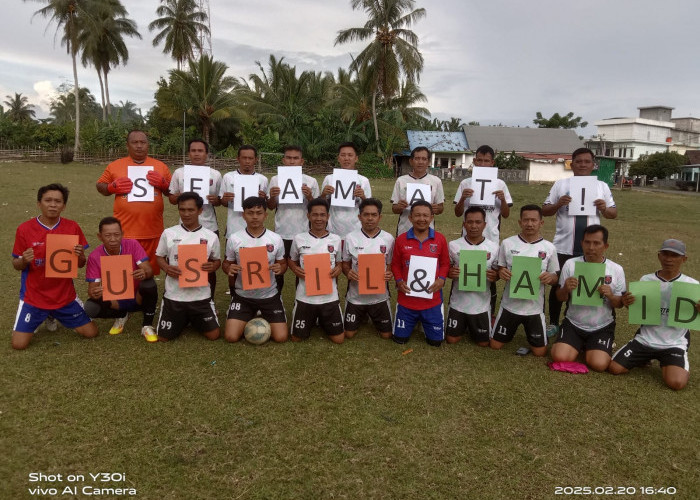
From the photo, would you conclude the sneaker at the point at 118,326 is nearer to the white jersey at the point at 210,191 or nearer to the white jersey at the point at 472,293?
the white jersey at the point at 210,191

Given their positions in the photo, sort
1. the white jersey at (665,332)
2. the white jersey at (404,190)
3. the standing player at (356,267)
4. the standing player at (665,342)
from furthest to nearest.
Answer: the white jersey at (404,190)
the standing player at (356,267)
the white jersey at (665,332)
the standing player at (665,342)

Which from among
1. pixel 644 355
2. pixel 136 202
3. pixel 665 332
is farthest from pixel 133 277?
Result: pixel 665 332

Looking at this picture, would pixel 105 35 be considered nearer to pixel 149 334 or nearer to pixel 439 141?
pixel 439 141

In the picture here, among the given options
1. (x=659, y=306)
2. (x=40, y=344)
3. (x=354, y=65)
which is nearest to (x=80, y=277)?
(x=40, y=344)

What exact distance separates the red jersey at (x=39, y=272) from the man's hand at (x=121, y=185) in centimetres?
67

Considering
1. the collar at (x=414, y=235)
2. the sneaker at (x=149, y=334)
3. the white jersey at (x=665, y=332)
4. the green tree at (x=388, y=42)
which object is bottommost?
the sneaker at (x=149, y=334)

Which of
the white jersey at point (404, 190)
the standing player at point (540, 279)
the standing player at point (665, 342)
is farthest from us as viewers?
the white jersey at point (404, 190)

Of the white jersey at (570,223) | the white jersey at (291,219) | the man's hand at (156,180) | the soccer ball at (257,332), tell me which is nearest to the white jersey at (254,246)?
the soccer ball at (257,332)

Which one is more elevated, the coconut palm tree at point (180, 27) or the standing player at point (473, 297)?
the coconut palm tree at point (180, 27)

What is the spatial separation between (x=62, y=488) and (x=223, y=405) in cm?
117

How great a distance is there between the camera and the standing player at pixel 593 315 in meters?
4.50

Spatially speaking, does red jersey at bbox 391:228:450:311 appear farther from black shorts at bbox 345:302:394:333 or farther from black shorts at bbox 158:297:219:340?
black shorts at bbox 158:297:219:340

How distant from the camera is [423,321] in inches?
199

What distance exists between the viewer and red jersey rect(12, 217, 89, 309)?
4633mm
